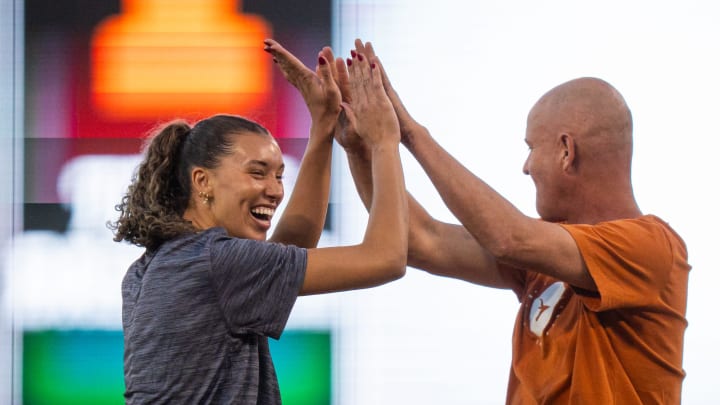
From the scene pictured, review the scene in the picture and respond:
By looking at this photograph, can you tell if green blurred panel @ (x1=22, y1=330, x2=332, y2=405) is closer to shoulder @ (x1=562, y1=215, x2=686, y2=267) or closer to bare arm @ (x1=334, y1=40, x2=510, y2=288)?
bare arm @ (x1=334, y1=40, x2=510, y2=288)

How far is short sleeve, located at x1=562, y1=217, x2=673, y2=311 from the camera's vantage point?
1810 mm

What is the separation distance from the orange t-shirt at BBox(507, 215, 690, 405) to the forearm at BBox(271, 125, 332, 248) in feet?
1.60

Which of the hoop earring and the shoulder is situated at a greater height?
the hoop earring

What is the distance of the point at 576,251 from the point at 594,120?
29 centimetres

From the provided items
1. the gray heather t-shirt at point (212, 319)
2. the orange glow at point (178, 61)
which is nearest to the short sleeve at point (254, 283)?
the gray heather t-shirt at point (212, 319)

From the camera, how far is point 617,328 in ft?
6.15

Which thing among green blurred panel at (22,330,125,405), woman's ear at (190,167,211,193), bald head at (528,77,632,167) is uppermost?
bald head at (528,77,632,167)

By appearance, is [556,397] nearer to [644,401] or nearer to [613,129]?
[644,401]

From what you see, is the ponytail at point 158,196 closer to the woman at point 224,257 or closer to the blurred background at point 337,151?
the woman at point 224,257

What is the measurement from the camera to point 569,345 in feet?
6.11

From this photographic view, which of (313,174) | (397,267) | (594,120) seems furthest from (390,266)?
(594,120)

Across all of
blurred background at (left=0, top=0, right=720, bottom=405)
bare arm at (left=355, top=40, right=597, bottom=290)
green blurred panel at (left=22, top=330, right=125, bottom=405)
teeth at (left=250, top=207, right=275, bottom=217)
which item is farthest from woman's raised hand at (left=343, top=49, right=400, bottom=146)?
green blurred panel at (left=22, top=330, right=125, bottom=405)

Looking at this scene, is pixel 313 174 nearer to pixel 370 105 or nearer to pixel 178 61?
pixel 370 105

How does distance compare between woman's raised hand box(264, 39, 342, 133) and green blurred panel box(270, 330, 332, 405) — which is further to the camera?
green blurred panel box(270, 330, 332, 405)
